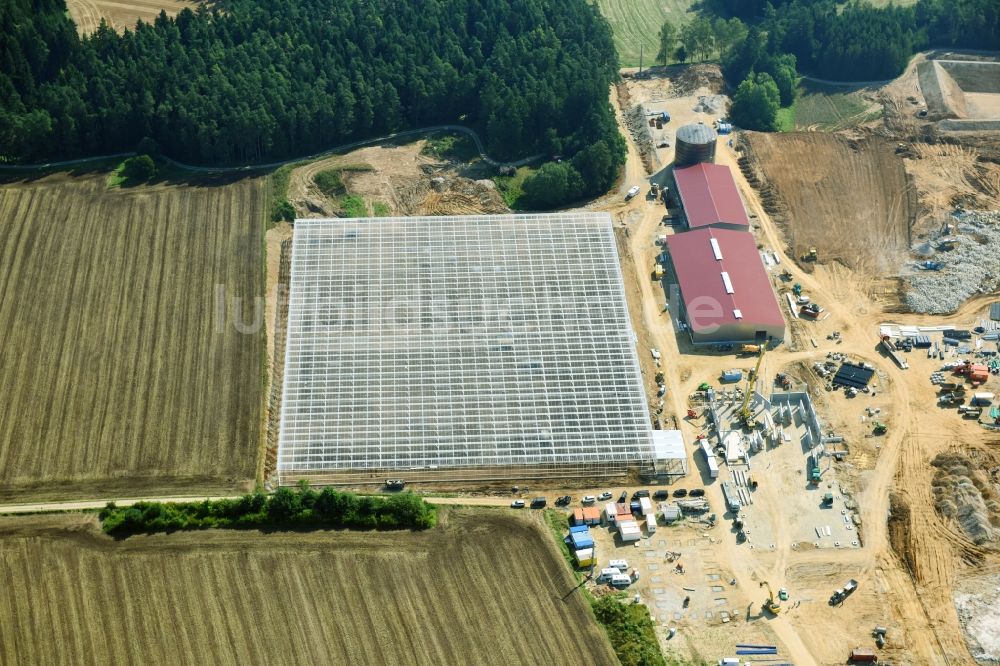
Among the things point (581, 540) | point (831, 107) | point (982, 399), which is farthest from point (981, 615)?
point (831, 107)

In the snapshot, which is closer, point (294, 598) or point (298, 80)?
point (294, 598)

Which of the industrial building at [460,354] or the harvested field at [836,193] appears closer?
the industrial building at [460,354]

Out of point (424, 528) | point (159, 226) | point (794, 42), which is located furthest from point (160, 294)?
point (794, 42)

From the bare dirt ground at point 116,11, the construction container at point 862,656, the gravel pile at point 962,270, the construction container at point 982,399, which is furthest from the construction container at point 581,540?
the bare dirt ground at point 116,11

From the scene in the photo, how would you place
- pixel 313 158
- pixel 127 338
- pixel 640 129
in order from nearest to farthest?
pixel 127 338 → pixel 313 158 → pixel 640 129

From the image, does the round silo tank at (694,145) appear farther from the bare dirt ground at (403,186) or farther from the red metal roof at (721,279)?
the bare dirt ground at (403,186)

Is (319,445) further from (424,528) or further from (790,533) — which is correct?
(790,533)

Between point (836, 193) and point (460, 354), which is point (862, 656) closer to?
point (460, 354)

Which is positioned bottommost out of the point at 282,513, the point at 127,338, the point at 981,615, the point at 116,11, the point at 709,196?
the point at 981,615
